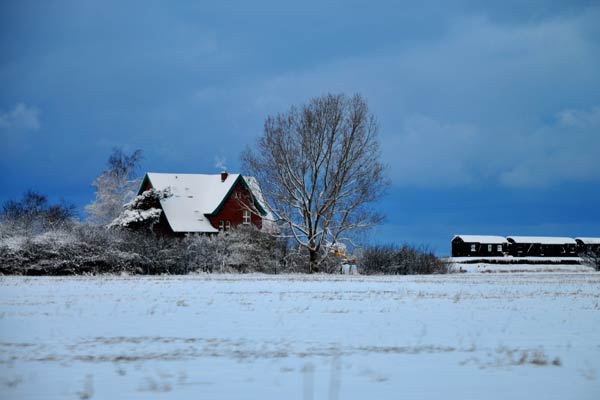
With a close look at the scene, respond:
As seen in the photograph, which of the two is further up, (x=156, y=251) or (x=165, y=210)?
(x=165, y=210)

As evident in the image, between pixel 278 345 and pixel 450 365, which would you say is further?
pixel 278 345

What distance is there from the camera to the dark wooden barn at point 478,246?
98312 mm

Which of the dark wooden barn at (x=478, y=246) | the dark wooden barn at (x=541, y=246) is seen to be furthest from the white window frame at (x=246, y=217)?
the dark wooden barn at (x=541, y=246)

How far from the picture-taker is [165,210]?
54.5 metres

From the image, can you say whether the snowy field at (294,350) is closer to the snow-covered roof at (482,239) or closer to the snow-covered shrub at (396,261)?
the snow-covered shrub at (396,261)

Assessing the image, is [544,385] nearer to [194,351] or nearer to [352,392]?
[352,392]

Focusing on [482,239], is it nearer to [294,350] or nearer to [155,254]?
[155,254]

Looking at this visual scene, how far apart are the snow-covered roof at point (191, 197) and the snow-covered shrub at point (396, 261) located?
17.1m

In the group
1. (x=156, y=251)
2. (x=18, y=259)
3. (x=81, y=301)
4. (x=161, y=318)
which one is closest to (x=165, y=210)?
(x=156, y=251)

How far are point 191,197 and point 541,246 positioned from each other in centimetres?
6684

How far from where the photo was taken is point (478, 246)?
9881cm

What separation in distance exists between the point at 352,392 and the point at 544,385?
7.75ft

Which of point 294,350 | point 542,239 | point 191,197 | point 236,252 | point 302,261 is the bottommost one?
point 294,350

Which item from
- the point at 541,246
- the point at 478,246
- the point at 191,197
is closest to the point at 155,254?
the point at 191,197
